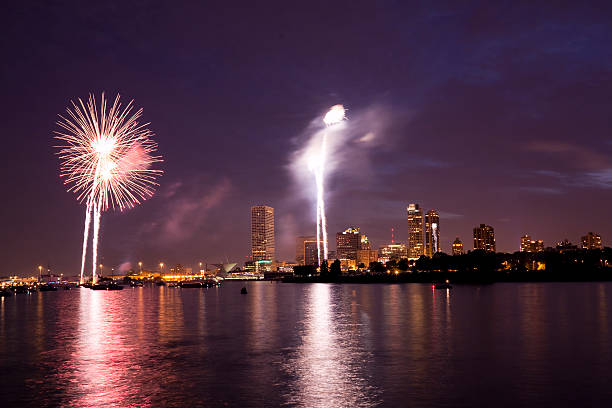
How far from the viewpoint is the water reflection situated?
28578mm

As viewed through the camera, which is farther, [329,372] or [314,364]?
[314,364]

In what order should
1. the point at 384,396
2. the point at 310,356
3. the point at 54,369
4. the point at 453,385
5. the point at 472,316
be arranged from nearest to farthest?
the point at 384,396
the point at 453,385
the point at 54,369
the point at 310,356
the point at 472,316

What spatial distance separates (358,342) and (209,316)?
40.1 meters

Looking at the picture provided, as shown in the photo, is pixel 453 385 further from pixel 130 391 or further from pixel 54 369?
pixel 54 369

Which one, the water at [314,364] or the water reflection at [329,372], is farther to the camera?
the water at [314,364]

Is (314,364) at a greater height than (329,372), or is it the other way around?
(329,372)

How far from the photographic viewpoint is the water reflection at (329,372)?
2858 cm

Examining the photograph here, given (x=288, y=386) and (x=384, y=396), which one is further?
(x=288, y=386)

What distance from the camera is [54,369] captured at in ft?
126

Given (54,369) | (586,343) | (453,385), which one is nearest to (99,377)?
(54,369)

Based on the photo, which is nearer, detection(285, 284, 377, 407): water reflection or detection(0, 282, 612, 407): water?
detection(285, 284, 377, 407): water reflection

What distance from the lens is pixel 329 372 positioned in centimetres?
3588

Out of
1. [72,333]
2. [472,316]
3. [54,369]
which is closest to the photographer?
[54,369]

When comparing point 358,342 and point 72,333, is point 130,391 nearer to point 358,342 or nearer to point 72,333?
point 358,342
